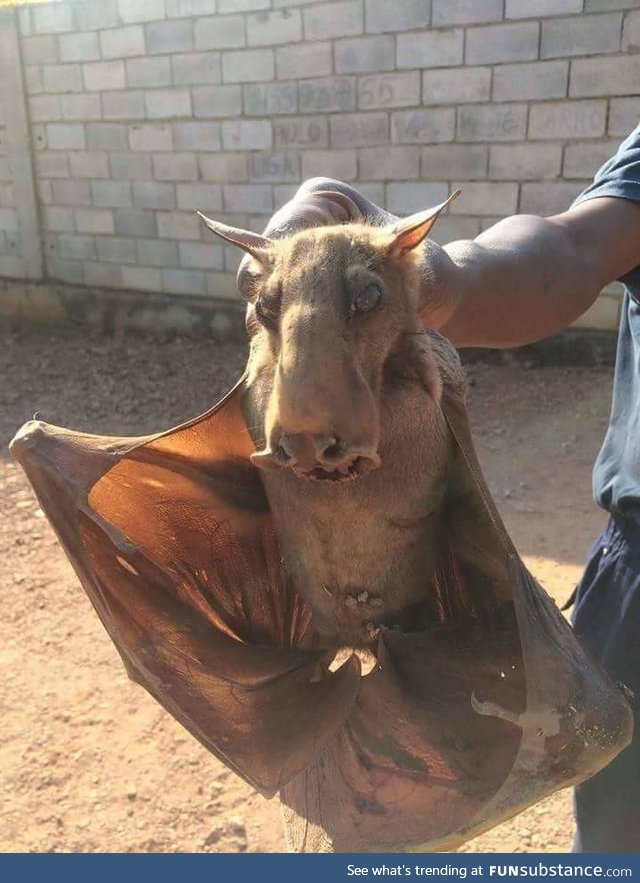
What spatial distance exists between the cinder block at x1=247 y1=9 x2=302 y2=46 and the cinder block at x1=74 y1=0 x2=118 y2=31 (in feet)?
5.19

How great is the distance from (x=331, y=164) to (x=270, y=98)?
0.85m

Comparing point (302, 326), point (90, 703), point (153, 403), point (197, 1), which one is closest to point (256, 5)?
point (197, 1)

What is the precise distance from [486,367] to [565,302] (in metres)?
5.50

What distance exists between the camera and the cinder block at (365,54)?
6.69m

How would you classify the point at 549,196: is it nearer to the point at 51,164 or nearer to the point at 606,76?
the point at 606,76

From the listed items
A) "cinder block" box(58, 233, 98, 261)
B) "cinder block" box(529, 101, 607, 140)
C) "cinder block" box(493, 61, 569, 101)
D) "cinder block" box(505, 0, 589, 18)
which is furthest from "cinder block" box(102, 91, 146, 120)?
"cinder block" box(529, 101, 607, 140)

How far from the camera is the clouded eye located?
3.86ft

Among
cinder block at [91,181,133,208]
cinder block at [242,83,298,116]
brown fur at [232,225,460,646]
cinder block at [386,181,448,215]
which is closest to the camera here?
brown fur at [232,225,460,646]

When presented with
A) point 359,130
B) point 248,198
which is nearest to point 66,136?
point 248,198

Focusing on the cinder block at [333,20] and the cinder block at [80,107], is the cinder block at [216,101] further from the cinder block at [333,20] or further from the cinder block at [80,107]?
the cinder block at [80,107]

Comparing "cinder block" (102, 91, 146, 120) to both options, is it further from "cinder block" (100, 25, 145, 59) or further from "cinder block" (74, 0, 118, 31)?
"cinder block" (74, 0, 118, 31)

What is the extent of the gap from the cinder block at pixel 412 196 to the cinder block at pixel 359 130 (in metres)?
0.41

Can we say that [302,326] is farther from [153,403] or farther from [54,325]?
[54,325]

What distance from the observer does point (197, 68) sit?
7707mm
